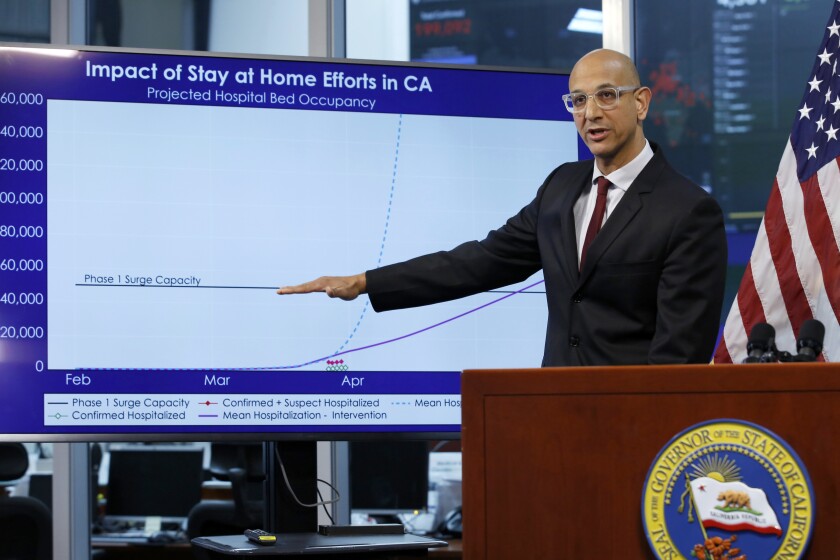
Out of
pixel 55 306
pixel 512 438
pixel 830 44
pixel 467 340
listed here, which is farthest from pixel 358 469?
pixel 512 438

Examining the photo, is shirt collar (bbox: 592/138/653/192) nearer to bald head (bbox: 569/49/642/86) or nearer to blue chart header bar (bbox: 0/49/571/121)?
bald head (bbox: 569/49/642/86)

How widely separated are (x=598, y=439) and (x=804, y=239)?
2.27m

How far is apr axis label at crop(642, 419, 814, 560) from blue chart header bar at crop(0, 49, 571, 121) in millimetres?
2065

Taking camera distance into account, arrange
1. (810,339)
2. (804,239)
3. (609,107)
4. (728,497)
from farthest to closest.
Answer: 1. (804,239)
2. (609,107)
3. (810,339)
4. (728,497)

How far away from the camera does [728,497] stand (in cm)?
138

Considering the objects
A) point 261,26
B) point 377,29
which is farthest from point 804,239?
point 261,26

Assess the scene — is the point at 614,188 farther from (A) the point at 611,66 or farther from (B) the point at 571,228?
(A) the point at 611,66

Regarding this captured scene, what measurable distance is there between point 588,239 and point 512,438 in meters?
0.89

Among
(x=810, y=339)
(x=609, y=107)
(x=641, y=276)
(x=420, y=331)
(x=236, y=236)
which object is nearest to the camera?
(x=810, y=339)

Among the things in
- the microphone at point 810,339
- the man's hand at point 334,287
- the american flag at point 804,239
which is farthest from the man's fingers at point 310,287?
the american flag at point 804,239

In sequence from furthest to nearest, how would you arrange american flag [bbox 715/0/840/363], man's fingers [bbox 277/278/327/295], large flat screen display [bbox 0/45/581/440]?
american flag [bbox 715/0/840/363]
large flat screen display [bbox 0/45/581/440]
man's fingers [bbox 277/278/327/295]

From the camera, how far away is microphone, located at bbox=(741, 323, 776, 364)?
175 centimetres

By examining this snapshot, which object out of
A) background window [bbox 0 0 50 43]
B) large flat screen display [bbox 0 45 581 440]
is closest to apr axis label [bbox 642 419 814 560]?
large flat screen display [bbox 0 45 581 440]

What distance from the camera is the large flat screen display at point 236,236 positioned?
3.00 meters
